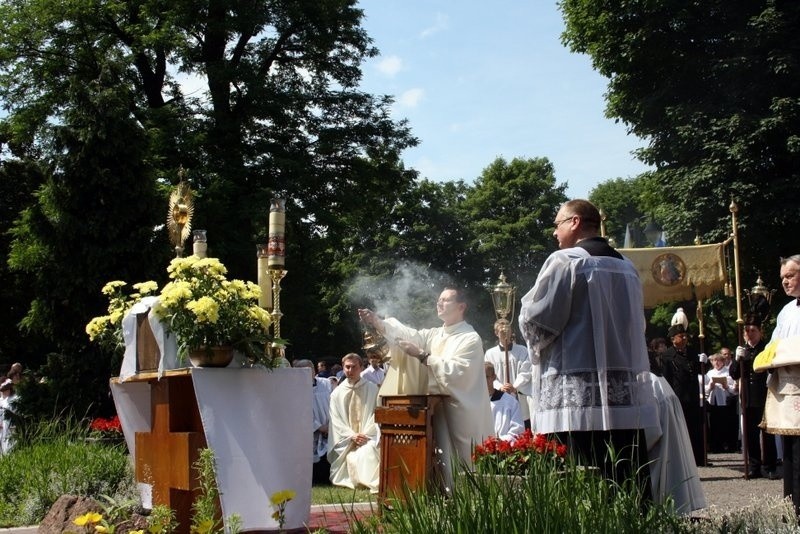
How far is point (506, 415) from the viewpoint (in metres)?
12.0

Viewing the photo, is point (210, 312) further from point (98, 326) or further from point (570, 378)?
point (570, 378)

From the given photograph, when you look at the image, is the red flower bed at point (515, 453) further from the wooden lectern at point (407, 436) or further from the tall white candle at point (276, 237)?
the tall white candle at point (276, 237)

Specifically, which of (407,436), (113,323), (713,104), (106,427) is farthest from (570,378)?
(713,104)

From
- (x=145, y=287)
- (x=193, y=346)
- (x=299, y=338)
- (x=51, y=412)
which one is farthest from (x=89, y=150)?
(x=299, y=338)

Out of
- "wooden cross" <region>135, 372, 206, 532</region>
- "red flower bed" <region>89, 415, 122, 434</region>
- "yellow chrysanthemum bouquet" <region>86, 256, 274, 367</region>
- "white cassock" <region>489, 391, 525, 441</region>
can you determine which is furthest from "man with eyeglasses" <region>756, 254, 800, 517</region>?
"red flower bed" <region>89, 415, 122, 434</region>

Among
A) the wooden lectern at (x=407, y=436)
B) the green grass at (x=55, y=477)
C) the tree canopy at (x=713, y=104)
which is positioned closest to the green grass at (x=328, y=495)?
the wooden lectern at (x=407, y=436)

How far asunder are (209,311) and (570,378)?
8.44 ft

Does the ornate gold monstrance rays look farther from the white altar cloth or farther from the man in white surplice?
the white altar cloth

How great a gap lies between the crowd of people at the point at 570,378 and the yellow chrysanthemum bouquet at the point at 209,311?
1110mm

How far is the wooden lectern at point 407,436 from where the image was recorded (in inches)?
297

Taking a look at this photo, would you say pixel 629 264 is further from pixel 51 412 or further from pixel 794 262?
pixel 51 412

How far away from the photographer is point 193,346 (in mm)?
6656

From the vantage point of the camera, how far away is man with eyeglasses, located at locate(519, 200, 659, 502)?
5.08 metres

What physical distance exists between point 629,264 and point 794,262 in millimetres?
1842
